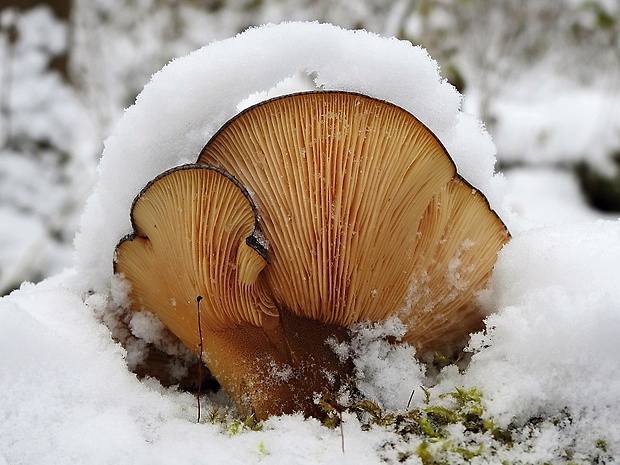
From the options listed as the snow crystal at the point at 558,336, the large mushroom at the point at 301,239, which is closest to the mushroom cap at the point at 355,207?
the large mushroom at the point at 301,239

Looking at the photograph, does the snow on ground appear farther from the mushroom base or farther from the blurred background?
the blurred background

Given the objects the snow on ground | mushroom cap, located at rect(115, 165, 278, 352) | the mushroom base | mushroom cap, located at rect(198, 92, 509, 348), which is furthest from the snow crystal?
mushroom cap, located at rect(115, 165, 278, 352)

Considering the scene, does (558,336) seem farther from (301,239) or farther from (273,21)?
(273,21)

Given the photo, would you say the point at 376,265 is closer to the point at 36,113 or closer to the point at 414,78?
the point at 414,78

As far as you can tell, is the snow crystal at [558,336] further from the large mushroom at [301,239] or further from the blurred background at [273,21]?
the blurred background at [273,21]

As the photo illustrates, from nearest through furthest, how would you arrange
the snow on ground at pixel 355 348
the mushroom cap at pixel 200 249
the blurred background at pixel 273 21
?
1. the snow on ground at pixel 355 348
2. the mushroom cap at pixel 200 249
3. the blurred background at pixel 273 21

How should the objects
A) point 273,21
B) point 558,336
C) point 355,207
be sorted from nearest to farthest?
point 558,336 → point 355,207 → point 273,21

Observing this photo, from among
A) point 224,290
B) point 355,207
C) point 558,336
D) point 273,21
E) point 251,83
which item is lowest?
point 558,336

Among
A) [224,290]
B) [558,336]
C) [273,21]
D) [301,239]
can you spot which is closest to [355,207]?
[301,239]
